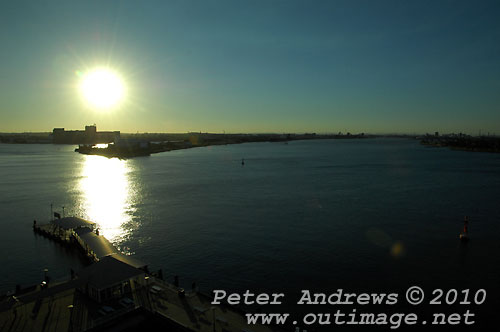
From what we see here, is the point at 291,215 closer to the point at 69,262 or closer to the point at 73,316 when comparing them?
the point at 69,262

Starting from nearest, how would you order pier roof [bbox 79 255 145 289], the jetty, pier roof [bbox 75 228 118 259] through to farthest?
the jetty, pier roof [bbox 79 255 145 289], pier roof [bbox 75 228 118 259]

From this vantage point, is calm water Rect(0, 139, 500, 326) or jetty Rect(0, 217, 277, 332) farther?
calm water Rect(0, 139, 500, 326)

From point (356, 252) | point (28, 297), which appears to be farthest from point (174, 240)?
point (356, 252)

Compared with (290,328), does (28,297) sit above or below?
above

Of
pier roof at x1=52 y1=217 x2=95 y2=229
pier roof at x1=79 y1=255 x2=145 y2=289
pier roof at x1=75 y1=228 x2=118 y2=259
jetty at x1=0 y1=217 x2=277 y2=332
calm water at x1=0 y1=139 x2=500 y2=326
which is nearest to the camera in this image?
jetty at x1=0 y1=217 x2=277 y2=332

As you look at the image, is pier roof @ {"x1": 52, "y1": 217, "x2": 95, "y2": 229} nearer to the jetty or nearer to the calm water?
the calm water

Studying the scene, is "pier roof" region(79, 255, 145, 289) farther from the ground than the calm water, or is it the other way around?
"pier roof" region(79, 255, 145, 289)

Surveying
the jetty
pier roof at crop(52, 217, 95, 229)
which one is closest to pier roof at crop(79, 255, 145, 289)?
the jetty

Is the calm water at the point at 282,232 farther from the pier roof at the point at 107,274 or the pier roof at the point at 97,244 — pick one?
the pier roof at the point at 107,274

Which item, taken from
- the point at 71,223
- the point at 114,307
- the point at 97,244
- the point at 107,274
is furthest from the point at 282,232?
the point at 71,223

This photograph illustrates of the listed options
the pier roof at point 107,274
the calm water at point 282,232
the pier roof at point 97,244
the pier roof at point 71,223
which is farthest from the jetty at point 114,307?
the pier roof at point 71,223
